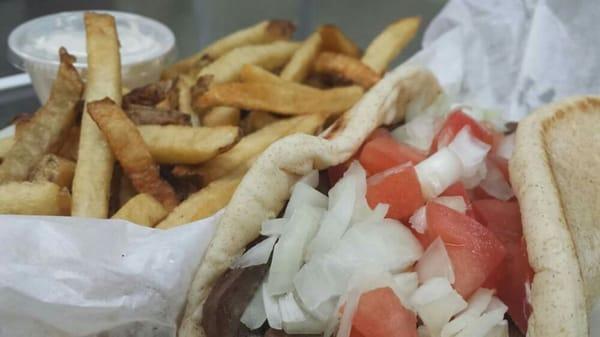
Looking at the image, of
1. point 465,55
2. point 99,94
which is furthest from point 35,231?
point 465,55

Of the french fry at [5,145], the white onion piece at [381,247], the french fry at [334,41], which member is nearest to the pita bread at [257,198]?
the white onion piece at [381,247]

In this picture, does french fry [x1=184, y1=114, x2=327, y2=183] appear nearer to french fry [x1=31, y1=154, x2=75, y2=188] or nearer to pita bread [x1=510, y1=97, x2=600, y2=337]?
french fry [x1=31, y1=154, x2=75, y2=188]

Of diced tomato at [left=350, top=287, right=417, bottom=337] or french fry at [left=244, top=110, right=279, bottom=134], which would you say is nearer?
diced tomato at [left=350, top=287, right=417, bottom=337]

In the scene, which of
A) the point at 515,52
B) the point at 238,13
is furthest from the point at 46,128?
the point at 238,13

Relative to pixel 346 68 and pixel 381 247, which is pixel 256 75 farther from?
pixel 381 247

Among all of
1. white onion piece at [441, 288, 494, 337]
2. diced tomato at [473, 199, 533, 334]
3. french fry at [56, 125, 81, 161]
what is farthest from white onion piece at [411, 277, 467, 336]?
french fry at [56, 125, 81, 161]
